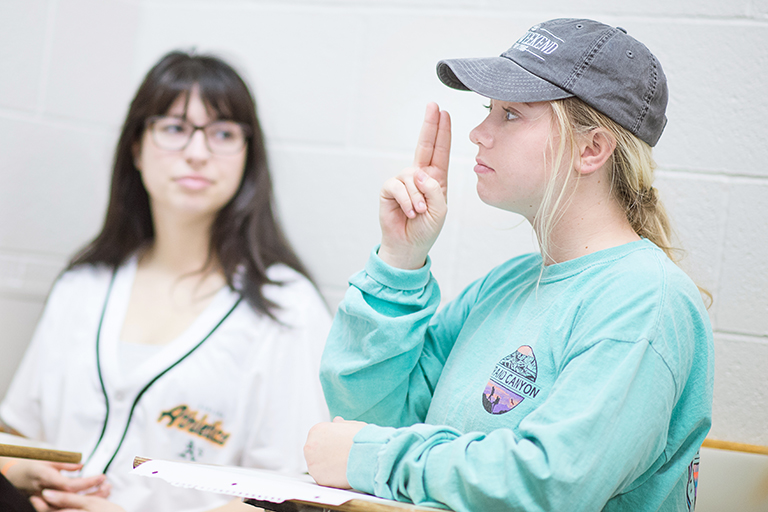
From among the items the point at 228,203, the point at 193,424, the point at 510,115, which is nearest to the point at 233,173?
the point at 228,203

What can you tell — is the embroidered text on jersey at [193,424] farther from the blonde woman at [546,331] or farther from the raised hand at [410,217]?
the raised hand at [410,217]

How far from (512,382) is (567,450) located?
18 centimetres

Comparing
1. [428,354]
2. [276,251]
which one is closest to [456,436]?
[428,354]

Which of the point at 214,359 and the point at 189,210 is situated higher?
the point at 189,210

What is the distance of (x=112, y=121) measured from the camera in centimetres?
209

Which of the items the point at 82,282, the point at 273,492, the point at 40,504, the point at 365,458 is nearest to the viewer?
the point at 273,492

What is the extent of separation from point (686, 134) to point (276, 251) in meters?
1.10

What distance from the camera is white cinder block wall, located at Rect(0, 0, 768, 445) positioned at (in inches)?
60.3

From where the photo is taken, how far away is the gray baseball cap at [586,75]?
0.97 meters

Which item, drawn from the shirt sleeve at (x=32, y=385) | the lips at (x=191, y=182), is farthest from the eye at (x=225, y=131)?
the shirt sleeve at (x=32, y=385)

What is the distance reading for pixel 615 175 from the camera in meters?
1.04

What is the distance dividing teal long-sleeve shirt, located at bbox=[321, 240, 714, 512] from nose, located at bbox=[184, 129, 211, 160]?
77cm

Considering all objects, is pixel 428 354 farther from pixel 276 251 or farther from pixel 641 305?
pixel 276 251

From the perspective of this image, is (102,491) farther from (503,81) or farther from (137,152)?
(503,81)
